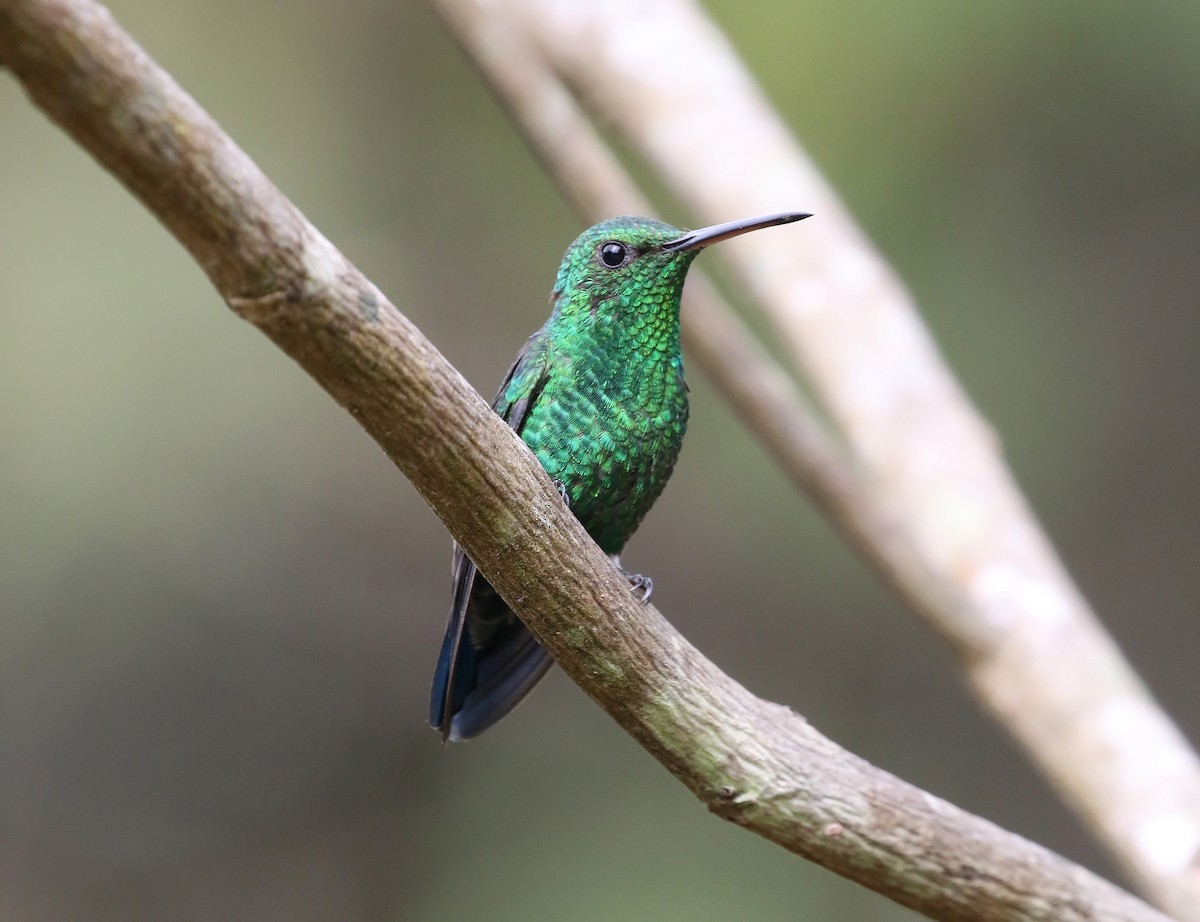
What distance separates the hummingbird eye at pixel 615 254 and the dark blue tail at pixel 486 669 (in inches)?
25.7

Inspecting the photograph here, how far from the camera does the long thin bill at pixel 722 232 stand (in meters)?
2.19

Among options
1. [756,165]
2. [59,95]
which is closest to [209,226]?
[59,95]

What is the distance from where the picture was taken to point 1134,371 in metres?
5.26

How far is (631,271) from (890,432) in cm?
119

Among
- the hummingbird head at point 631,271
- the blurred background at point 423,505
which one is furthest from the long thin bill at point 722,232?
the blurred background at point 423,505

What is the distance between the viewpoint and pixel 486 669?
2.55 metres

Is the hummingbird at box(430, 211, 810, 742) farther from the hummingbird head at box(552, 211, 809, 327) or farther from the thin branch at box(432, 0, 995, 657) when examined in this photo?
the thin branch at box(432, 0, 995, 657)

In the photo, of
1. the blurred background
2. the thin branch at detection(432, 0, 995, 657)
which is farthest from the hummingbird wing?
the blurred background

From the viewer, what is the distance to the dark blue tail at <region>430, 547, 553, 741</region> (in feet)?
7.95

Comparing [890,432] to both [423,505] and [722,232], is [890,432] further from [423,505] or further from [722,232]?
[423,505]

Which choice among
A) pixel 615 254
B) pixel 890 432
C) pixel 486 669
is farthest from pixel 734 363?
pixel 486 669

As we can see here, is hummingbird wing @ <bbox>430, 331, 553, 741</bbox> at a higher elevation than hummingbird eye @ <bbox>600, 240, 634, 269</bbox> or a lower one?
lower

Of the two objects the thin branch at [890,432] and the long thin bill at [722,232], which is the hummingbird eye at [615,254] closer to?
the long thin bill at [722,232]

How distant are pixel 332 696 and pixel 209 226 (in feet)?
13.3
